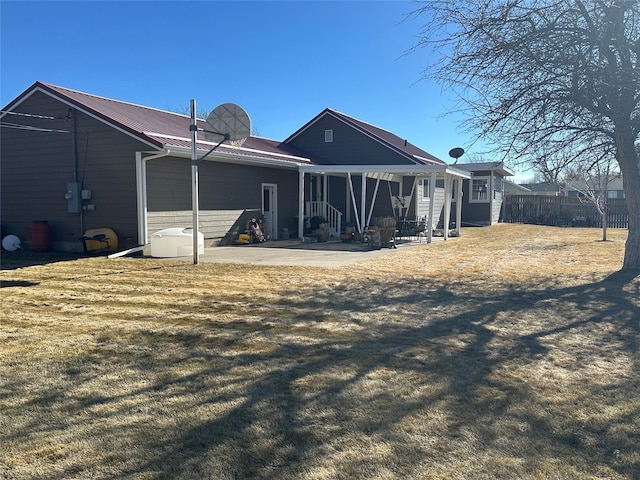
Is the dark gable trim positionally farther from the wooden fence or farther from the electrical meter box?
the wooden fence

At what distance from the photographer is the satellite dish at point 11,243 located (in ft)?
42.5

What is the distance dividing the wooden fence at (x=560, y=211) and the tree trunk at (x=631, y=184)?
1734 centimetres

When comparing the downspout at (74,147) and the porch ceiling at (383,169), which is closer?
the downspout at (74,147)

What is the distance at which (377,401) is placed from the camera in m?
3.44

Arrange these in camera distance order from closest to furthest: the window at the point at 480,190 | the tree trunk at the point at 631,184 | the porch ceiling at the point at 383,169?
1. the tree trunk at the point at 631,184
2. the porch ceiling at the point at 383,169
3. the window at the point at 480,190

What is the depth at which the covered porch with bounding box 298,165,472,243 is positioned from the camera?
1586cm

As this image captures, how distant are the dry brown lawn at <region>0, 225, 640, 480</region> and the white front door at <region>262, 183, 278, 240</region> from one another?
29.2 ft

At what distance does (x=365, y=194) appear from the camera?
18312mm

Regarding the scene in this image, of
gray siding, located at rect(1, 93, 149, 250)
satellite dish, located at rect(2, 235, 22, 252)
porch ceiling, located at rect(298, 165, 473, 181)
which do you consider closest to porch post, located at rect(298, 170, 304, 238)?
porch ceiling, located at rect(298, 165, 473, 181)

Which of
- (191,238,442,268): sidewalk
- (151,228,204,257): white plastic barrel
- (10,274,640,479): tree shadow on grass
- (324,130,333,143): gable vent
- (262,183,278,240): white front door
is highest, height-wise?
(324,130,333,143): gable vent

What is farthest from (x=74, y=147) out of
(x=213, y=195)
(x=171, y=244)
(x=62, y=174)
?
(x=171, y=244)

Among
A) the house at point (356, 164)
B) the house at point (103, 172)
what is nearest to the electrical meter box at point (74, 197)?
the house at point (103, 172)

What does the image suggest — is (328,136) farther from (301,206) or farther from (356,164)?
(301,206)

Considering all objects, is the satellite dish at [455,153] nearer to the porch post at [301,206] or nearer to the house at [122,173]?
the house at [122,173]
